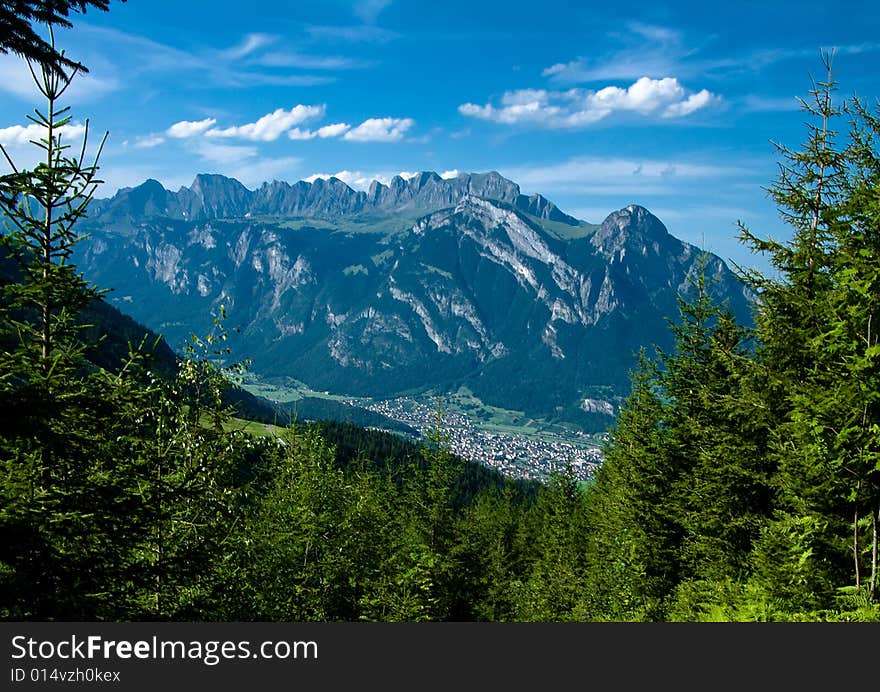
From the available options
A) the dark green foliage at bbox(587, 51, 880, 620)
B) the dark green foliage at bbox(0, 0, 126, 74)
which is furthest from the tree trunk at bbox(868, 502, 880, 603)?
the dark green foliage at bbox(0, 0, 126, 74)

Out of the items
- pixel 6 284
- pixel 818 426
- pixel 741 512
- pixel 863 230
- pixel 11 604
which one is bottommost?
pixel 741 512

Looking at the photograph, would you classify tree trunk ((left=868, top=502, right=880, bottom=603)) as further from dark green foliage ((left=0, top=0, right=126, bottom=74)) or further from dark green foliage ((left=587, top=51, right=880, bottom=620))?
dark green foliage ((left=0, top=0, right=126, bottom=74))

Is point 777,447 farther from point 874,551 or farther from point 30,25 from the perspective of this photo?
point 30,25

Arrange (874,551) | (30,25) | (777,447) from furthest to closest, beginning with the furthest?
(777,447) → (874,551) → (30,25)

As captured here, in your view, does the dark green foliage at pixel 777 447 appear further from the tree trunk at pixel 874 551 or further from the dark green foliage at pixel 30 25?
the dark green foliage at pixel 30 25

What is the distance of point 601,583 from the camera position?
82.8ft

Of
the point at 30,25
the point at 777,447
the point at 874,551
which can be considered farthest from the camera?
the point at 777,447

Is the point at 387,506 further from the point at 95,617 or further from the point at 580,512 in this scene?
the point at 95,617

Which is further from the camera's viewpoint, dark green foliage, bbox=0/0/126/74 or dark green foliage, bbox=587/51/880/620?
dark green foliage, bbox=587/51/880/620

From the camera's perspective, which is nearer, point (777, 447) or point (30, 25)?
point (30, 25)

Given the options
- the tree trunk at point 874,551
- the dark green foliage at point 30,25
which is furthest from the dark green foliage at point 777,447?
the dark green foliage at point 30,25

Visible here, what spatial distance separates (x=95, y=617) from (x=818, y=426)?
1428 cm

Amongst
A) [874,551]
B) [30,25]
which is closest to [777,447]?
[874,551]

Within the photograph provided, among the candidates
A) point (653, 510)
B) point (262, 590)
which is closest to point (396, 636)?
point (262, 590)
